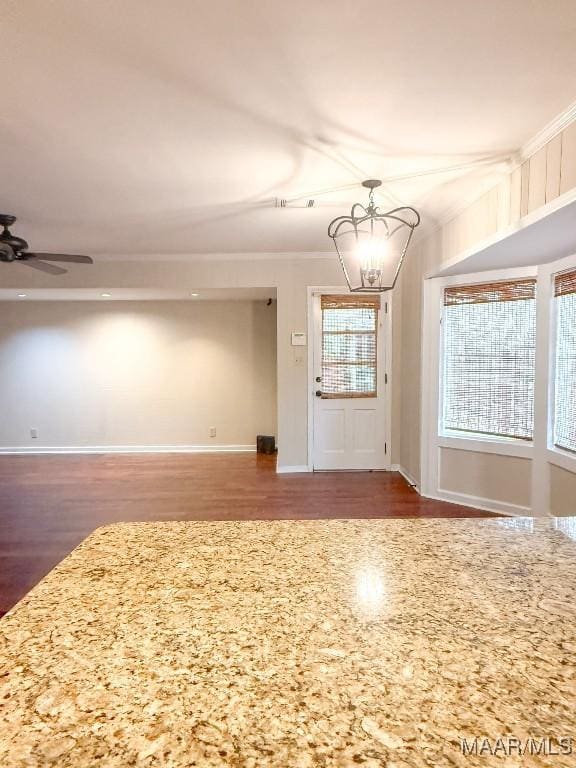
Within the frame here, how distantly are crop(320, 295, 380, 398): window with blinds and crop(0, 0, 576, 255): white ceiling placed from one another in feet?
6.25

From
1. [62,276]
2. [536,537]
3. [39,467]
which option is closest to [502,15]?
[536,537]

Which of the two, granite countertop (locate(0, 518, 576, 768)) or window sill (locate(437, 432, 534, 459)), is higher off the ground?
granite countertop (locate(0, 518, 576, 768))

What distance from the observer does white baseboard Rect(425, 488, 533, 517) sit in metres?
3.71

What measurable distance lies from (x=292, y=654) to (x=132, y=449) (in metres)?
6.37

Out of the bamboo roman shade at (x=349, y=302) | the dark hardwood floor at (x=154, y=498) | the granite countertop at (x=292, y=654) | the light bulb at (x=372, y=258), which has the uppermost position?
the bamboo roman shade at (x=349, y=302)

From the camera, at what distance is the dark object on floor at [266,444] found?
21.2ft

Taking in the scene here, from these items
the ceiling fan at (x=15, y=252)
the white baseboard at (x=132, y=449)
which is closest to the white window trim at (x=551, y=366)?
the ceiling fan at (x=15, y=252)

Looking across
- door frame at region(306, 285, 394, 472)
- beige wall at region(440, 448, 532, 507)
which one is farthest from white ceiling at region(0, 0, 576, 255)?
beige wall at region(440, 448, 532, 507)

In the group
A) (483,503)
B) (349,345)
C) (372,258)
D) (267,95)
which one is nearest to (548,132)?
(372,258)

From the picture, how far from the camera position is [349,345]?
5223mm

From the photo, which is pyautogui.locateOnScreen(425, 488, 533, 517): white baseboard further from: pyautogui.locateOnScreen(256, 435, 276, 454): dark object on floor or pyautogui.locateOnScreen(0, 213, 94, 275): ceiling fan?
pyautogui.locateOnScreen(0, 213, 94, 275): ceiling fan

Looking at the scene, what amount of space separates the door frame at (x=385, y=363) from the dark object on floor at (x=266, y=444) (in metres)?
1.27

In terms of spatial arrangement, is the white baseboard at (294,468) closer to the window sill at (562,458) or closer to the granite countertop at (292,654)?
the window sill at (562,458)

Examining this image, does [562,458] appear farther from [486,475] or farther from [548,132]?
[548,132]
